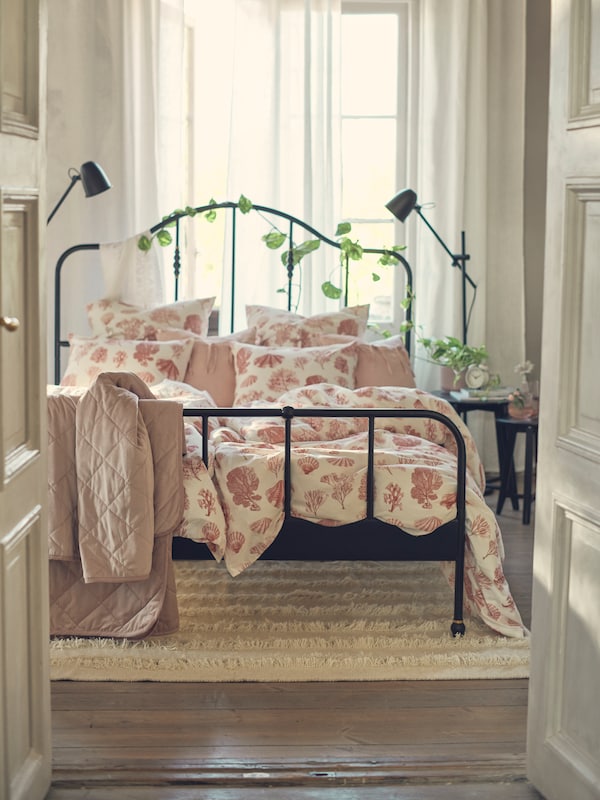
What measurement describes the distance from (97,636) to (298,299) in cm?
235

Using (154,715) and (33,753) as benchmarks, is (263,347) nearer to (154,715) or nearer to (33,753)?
(154,715)

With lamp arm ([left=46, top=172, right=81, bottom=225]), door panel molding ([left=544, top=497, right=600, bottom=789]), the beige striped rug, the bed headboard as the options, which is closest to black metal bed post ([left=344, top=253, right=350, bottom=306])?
the bed headboard

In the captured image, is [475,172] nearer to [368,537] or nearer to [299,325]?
[299,325]

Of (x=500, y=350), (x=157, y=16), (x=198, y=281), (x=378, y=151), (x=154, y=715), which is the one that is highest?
(x=157, y=16)

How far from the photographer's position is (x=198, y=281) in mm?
5324

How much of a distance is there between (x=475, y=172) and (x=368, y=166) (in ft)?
1.73

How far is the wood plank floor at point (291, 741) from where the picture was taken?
2270 mm

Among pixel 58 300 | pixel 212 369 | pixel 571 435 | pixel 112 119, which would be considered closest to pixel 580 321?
→ pixel 571 435

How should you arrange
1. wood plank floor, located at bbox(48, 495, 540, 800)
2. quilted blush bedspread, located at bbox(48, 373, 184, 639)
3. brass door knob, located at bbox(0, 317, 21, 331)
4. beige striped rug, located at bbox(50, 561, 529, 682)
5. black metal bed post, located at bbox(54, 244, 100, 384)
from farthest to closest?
black metal bed post, located at bbox(54, 244, 100, 384) < quilted blush bedspread, located at bbox(48, 373, 184, 639) < beige striped rug, located at bbox(50, 561, 529, 682) < wood plank floor, located at bbox(48, 495, 540, 800) < brass door knob, located at bbox(0, 317, 21, 331)

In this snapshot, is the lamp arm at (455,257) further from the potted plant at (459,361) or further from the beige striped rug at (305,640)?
the beige striped rug at (305,640)

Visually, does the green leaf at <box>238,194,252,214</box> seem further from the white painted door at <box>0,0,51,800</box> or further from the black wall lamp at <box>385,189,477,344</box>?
the white painted door at <box>0,0,51,800</box>

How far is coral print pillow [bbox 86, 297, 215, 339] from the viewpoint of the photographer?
451 centimetres

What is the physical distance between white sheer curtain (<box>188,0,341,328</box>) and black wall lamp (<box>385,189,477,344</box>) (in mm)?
493

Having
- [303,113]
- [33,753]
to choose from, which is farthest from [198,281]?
[33,753]
